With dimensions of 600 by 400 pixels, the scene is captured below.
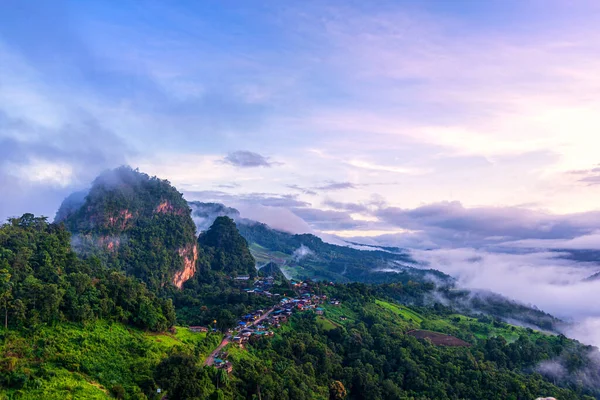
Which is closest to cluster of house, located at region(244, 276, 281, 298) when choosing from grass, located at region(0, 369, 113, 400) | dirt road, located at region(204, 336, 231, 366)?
dirt road, located at region(204, 336, 231, 366)

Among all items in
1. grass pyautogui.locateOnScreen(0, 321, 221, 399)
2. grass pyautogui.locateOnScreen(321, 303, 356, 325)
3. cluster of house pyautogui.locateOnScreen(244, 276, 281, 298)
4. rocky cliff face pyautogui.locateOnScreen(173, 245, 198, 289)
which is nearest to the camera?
grass pyautogui.locateOnScreen(0, 321, 221, 399)

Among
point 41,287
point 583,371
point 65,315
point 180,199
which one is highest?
point 180,199

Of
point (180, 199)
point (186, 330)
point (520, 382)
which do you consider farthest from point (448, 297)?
point (186, 330)

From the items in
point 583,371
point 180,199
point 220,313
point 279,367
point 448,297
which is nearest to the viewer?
point 279,367

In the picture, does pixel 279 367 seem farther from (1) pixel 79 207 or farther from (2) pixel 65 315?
(1) pixel 79 207

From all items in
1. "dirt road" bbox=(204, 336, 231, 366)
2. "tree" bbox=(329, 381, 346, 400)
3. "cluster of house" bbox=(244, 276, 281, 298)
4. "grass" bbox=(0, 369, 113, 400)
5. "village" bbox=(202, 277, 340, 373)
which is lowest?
"tree" bbox=(329, 381, 346, 400)

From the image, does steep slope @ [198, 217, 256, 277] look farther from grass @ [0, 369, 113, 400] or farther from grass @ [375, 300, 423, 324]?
grass @ [0, 369, 113, 400]

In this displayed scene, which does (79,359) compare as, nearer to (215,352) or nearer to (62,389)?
(62,389)
